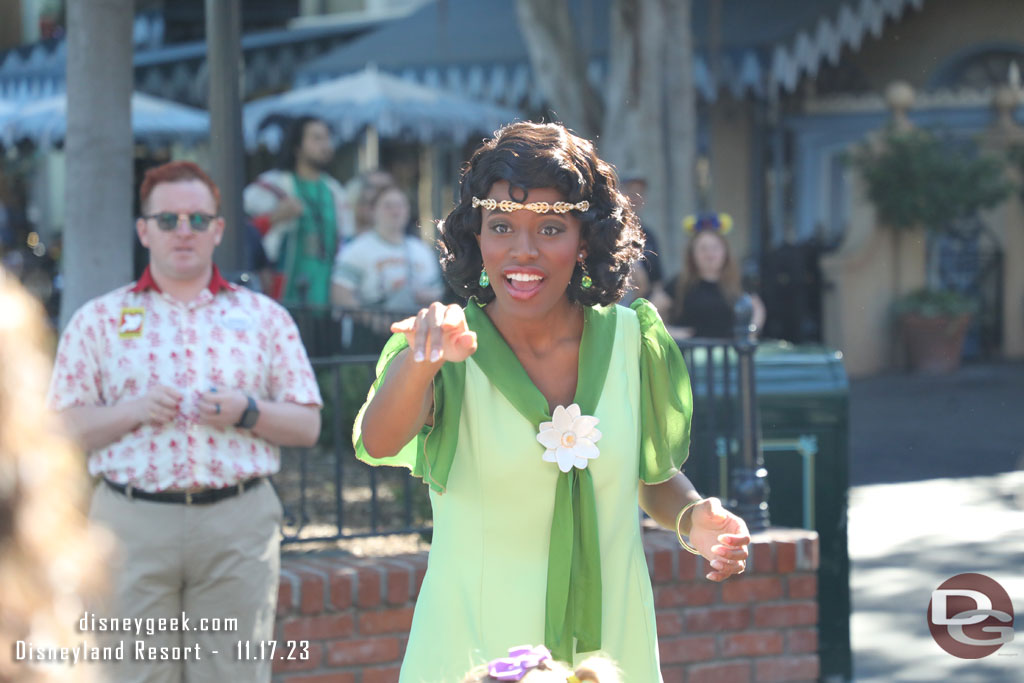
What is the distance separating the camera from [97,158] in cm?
541

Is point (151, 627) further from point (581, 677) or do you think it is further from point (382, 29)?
point (382, 29)

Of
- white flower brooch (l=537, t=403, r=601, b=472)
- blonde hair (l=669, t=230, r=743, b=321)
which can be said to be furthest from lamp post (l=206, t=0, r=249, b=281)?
white flower brooch (l=537, t=403, r=601, b=472)

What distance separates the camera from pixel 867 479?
30.3ft

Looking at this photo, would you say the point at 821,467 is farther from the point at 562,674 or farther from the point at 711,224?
the point at 562,674

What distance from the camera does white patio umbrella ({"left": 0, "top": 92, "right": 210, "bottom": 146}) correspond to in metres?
12.9

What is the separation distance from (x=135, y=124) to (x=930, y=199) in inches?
307

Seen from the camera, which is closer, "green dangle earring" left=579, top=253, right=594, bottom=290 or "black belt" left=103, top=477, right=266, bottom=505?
"green dangle earring" left=579, top=253, right=594, bottom=290

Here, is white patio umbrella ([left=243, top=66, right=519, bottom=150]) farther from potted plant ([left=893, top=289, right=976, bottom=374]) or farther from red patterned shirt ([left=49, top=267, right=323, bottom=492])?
red patterned shirt ([left=49, top=267, right=323, bottom=492])

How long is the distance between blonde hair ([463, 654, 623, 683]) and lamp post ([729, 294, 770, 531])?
3102mm

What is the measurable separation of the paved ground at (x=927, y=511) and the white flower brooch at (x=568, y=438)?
312cm

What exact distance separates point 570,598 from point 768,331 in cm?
1218

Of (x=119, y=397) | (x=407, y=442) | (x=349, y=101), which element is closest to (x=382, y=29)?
(x=349, y=101)

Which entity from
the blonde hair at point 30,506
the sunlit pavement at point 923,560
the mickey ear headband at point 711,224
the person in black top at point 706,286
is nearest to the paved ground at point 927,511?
the sunlit pavement at point 923,560

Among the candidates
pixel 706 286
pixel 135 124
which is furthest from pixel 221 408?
pixel 135 124
